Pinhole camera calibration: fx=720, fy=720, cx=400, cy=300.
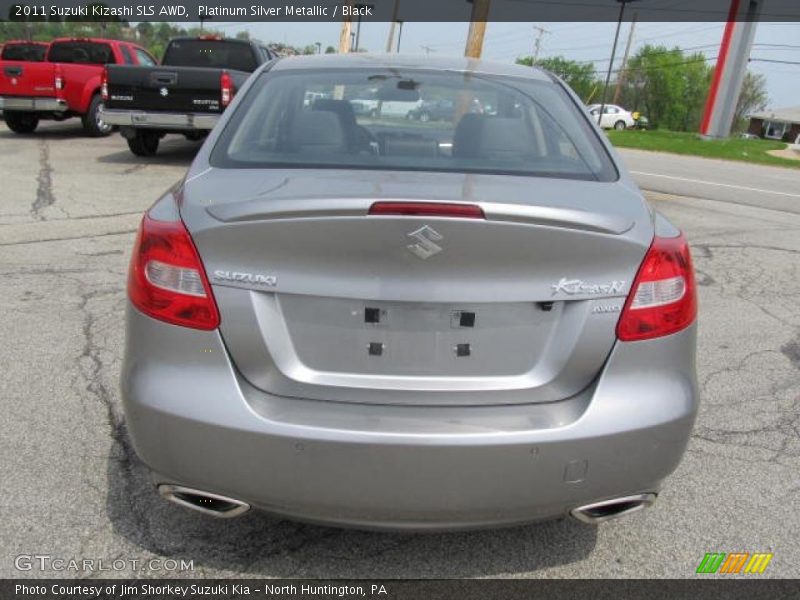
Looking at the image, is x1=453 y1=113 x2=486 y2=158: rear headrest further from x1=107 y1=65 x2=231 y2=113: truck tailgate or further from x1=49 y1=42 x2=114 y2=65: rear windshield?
x1=49 y1=42 x2=114 y2=65: rear windshield

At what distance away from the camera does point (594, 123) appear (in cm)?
296

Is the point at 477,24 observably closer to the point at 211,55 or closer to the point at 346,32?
the point at 211,55

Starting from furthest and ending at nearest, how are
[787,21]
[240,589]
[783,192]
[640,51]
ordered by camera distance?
[640,51] → [787,21] → [783,192] → [240,589]

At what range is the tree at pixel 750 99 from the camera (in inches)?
3895

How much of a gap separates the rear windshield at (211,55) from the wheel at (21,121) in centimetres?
400

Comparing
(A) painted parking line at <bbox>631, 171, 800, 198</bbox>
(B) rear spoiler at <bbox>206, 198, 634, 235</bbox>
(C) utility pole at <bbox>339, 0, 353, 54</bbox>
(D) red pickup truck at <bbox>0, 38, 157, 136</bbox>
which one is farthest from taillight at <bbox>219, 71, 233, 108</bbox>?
(C) utility pole at <bbox>339, 0, 353, 54</bbox>

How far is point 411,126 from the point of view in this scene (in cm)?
304

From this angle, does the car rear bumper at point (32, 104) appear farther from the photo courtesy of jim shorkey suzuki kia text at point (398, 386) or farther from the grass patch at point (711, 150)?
the grass patch at point (711, 150)

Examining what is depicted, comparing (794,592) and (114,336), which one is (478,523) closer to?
(794,592)

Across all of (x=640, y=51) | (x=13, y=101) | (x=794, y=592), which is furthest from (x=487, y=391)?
(x=640, y=51)

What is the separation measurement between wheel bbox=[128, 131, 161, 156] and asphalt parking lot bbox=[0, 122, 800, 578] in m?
6.01

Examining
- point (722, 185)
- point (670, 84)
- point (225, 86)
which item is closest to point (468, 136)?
point (225, 86)

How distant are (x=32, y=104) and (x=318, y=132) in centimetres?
1292

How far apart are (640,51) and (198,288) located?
10973cm
